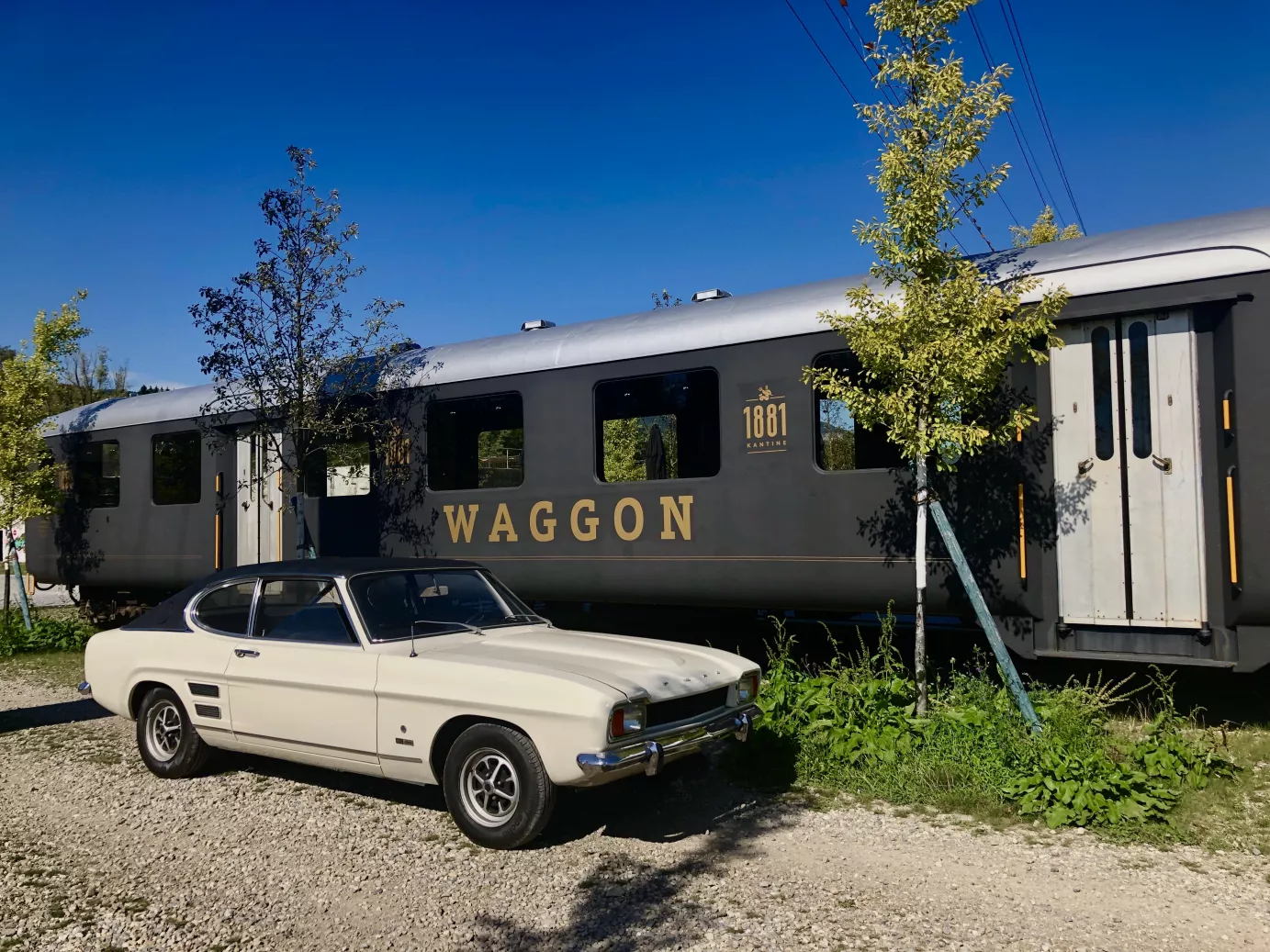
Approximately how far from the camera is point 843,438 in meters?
7.30

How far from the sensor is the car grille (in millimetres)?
4836

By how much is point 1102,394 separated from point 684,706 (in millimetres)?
3460

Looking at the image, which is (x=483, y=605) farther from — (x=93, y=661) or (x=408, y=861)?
(x=93, y=661)

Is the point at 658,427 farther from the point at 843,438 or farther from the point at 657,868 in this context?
the point at 657,868

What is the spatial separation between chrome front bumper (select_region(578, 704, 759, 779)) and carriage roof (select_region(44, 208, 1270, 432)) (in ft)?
10.6

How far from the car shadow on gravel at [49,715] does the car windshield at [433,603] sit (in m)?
4.23

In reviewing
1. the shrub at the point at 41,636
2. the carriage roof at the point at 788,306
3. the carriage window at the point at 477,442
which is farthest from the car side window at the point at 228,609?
the shrub at the point at 41,636

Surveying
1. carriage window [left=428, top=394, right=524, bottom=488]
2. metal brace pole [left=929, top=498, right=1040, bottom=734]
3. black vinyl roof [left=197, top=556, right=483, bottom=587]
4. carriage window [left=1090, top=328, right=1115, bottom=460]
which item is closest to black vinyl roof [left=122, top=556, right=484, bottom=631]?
black vinyl roof [left=197, top=556, right=483, bottom=587]

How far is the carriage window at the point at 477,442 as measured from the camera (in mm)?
8953

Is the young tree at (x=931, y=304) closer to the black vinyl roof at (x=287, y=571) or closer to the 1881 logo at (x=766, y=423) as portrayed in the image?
the 1881 logo at (x=766, y=423)

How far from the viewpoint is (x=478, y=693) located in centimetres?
478

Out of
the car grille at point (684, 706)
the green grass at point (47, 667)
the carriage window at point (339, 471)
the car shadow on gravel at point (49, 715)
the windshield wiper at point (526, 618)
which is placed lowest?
the green grass at point (47, 667)

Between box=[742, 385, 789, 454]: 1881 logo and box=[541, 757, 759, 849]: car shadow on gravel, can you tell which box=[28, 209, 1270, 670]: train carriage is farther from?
box=[541, 757, 759, 849]: car shadow on gravel

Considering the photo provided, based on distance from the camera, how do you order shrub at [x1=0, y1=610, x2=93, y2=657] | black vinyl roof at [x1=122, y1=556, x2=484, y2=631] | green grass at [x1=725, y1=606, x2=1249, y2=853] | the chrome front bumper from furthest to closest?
1. shrub at [x1=0, y1=610, x2=93, y2=657]
2. black vinyl roof at [x1=122, y1=556, x2=484, y2=631]
3. green grass at [x1=725, y1=606, x2=1249, y2=853]
4. the chrome front bumper
